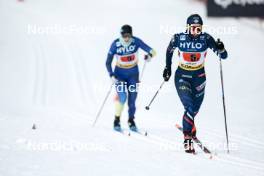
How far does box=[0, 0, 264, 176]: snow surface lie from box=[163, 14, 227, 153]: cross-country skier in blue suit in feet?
1.56

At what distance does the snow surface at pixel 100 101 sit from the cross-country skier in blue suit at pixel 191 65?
1.56 ft

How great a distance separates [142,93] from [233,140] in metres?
5.66

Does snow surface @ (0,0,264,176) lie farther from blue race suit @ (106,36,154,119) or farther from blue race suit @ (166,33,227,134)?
blue race suit @ (106,36,154,119)

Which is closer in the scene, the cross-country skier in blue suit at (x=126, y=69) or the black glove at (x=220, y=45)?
the black glove at (x=220, y=45)

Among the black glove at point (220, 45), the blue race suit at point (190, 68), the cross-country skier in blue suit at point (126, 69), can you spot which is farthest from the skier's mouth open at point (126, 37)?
the black glove at point (220, 45)

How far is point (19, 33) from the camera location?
2144 cm

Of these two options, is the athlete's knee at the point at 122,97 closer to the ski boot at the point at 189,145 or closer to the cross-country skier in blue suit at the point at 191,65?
the cross-country skier in blue suit at the point at 191,65

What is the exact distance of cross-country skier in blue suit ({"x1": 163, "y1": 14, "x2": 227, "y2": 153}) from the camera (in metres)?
6.73

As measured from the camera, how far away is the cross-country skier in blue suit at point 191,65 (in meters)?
6.73

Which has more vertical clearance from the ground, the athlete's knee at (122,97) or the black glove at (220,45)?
the black glove at (220,45)

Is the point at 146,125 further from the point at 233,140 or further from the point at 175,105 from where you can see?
the point at 175,105

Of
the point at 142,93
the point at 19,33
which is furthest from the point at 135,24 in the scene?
the point at 142,93

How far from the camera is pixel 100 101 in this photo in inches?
485

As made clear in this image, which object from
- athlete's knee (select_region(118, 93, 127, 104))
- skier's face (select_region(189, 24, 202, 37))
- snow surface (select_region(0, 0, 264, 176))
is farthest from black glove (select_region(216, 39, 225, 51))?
athlete's knee (select_region(118, 93, 127, 104))
